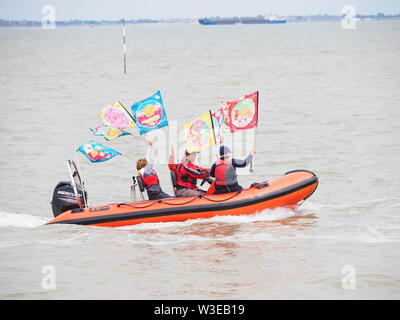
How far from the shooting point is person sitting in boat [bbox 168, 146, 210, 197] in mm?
12258

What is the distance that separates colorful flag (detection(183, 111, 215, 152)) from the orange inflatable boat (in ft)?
2.96

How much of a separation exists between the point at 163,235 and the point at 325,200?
Answer: 13.0ft

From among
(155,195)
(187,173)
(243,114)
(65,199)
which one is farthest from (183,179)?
(65,199)

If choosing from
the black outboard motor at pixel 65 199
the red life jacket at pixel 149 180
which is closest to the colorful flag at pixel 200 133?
the red life jacket at pixel 149 180

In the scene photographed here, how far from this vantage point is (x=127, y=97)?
1319 inches

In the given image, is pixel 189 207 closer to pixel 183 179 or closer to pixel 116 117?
pixel 183 179

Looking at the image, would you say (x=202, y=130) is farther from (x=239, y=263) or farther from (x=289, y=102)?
(x=289, y=102)

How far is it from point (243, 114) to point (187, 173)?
4.68 feet

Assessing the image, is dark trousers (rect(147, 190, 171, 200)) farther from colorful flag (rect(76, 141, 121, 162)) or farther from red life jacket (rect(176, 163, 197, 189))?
colorful flag (rect(76, 141, 121, 162))

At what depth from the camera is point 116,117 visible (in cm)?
1230

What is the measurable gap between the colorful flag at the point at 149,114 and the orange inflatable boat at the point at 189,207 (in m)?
1.32

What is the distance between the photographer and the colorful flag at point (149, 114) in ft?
39.8

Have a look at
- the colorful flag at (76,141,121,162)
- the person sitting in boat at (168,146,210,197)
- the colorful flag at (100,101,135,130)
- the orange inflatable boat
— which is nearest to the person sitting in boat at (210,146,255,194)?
the orange inflatable boat
